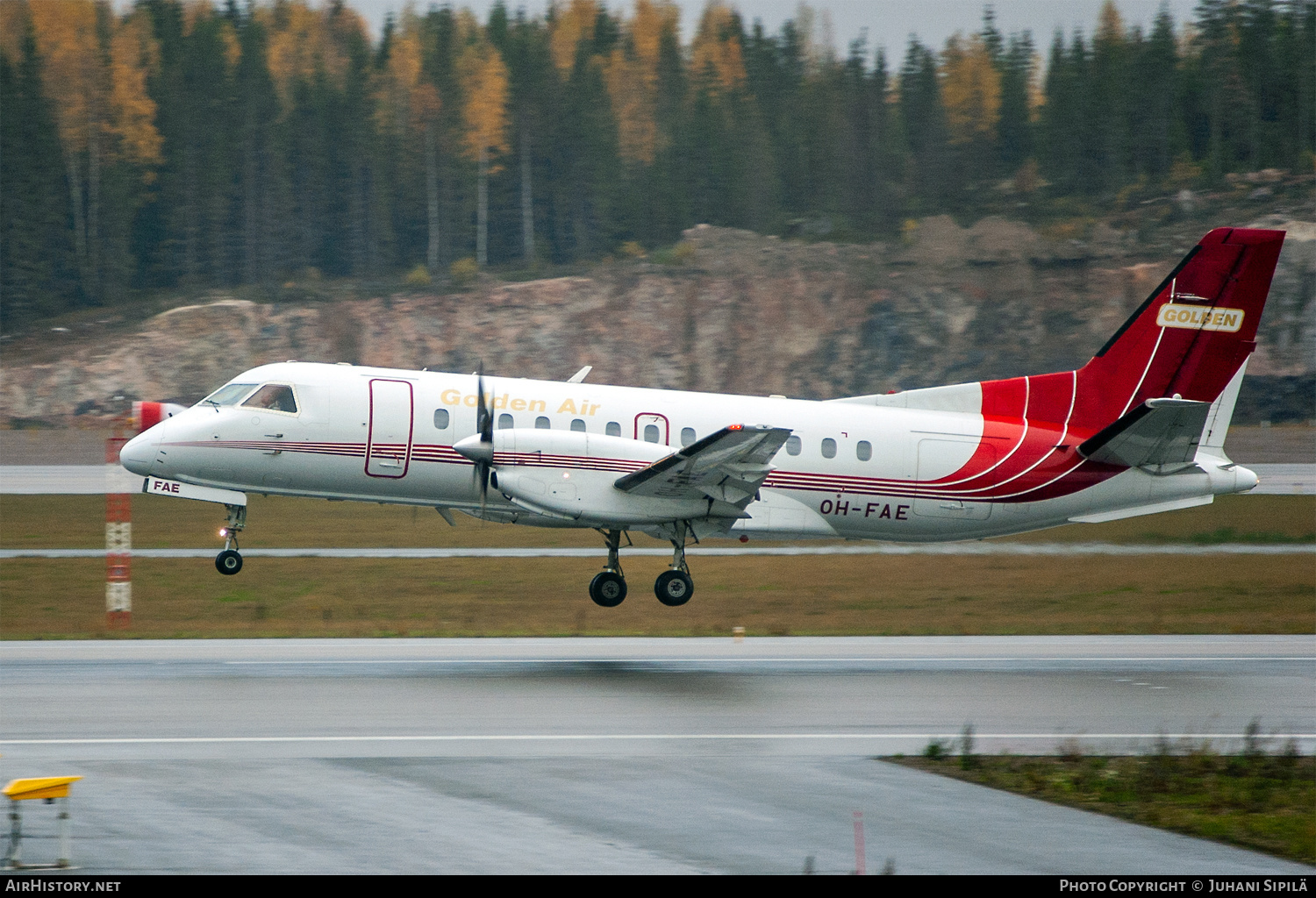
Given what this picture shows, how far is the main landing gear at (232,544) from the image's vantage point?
69.8 ft

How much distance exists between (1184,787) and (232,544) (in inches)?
609

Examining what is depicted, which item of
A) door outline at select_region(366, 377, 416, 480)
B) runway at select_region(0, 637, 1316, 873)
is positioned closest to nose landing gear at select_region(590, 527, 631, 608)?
runway at select_region(0, 637, 1316, 873)

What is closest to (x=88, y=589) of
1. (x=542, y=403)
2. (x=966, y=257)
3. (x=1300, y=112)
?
(x=542, y=403)

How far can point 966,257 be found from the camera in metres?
64.9

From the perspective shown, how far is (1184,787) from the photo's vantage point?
46.2 feet

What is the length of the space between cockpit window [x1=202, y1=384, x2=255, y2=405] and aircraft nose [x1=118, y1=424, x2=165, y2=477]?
39.6 inches

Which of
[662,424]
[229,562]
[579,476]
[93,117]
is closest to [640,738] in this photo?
[579,476]

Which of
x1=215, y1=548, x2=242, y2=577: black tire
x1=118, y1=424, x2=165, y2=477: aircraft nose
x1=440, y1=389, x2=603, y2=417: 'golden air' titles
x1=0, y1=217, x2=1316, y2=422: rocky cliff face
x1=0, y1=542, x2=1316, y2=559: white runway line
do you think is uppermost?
x1=0, y1=217, x2=1316, y2=422: rocky cliff face

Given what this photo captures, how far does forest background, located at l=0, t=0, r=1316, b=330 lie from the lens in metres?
71.1

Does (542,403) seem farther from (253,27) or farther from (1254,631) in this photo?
(253,27)

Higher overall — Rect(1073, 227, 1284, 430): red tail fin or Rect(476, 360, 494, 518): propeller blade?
Rect(1073, 227, 1284, 430): red tail fin

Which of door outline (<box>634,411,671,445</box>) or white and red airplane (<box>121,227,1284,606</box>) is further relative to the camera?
door outline (<box>634,411,671,445</box>)

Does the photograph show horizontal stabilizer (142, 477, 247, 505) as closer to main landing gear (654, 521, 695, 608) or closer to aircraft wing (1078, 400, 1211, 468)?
main landing gear (654, 521, 695, 608)

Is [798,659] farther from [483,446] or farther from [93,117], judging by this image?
[93,117]
